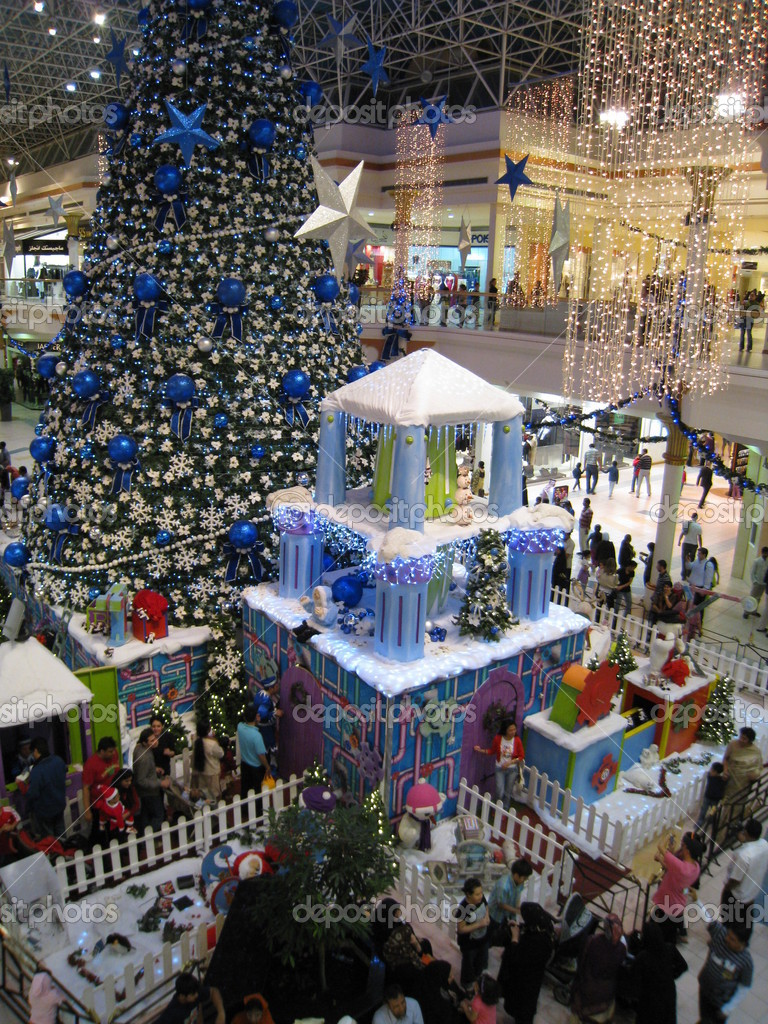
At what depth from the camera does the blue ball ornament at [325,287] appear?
29.2 ft

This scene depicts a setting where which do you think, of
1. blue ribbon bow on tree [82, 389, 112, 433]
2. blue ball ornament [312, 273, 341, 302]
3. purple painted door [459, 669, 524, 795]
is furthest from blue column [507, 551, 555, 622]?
blue ribbon bow on tree [82, 389, 112, 433]

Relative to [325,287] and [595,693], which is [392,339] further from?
[595,693]

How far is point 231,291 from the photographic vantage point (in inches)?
317

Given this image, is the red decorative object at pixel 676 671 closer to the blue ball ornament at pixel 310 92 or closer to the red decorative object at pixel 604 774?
the red decorative object at pixel 604 774

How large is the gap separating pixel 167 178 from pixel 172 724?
5.34 metres

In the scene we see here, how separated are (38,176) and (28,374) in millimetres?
10570

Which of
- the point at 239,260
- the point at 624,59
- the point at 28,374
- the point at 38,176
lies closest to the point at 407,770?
the point at 239,260

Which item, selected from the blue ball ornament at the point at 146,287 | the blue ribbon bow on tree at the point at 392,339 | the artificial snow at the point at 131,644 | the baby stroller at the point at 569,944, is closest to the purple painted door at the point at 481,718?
the baby stroller at the point at 569,944

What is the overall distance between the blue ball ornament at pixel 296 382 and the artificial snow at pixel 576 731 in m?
4.06

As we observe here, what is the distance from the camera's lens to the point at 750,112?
11.0 metres

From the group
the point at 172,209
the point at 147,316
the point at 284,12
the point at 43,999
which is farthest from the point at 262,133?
the point at 43,999

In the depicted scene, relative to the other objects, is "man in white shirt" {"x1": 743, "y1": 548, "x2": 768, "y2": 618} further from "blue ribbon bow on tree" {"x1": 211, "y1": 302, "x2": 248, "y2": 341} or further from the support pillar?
"blue ribbon bow on tree" {"x1": 211, "y1": 302, "x2": 248, "y2": 341}

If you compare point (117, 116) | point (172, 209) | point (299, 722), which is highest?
point (117, 116)

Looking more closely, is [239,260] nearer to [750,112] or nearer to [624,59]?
[624,59]
